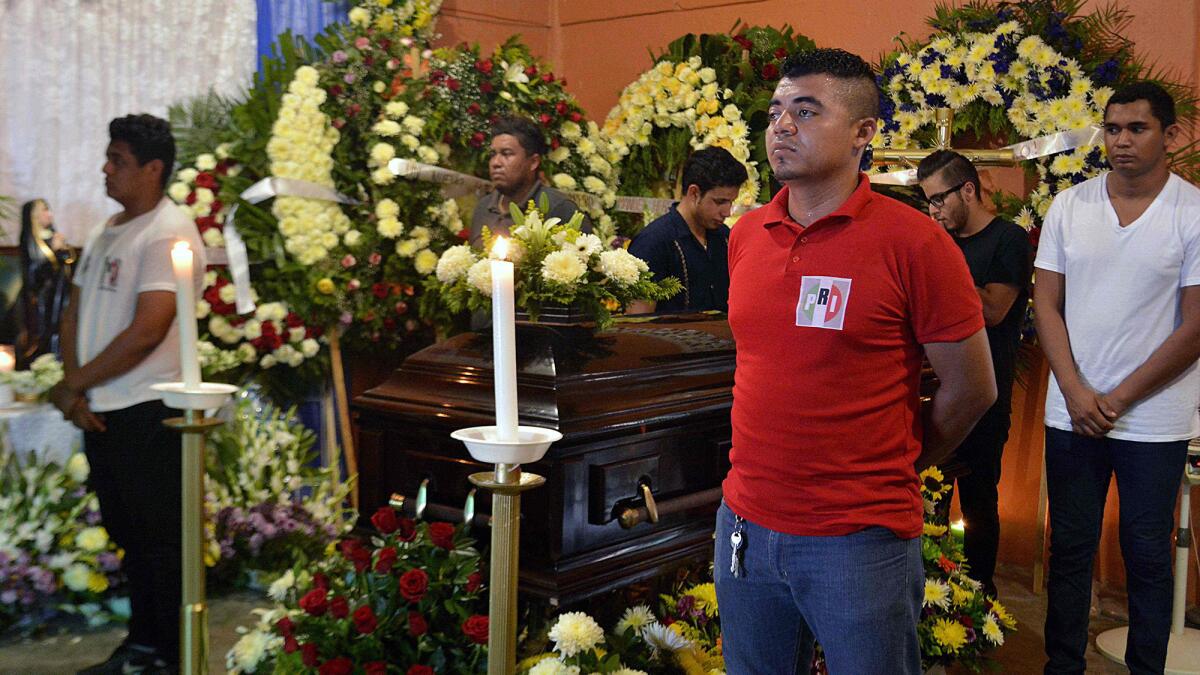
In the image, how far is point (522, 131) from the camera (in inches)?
167

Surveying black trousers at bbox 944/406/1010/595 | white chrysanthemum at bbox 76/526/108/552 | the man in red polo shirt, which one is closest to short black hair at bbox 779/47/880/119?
the man in red polo shirt

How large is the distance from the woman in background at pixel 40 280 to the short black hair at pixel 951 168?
9.56ft

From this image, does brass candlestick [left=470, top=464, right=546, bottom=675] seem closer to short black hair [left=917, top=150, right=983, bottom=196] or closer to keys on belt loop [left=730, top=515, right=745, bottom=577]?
keys on belt loop [left=730, top=515, right=745, bottom=577]

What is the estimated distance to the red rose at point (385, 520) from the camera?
2467 mm

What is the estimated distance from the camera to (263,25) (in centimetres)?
352

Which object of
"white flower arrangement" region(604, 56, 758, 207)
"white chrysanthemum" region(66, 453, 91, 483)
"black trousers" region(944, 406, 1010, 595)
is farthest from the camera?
"white flower arrangement" region(604, 56, 758, 207)

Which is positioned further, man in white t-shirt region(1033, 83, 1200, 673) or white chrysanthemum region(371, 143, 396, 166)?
white chrysanthemum region(371, 143, 396, 166)

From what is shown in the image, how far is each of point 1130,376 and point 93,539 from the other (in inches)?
109

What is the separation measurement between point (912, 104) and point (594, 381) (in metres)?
2.96

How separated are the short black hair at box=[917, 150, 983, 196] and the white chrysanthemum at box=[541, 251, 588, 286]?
6.30 feet

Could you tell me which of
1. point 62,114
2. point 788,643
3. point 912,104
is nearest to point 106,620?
point 62,114

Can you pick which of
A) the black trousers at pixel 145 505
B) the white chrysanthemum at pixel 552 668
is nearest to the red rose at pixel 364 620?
the white chrysanthemum at pixel 552 668

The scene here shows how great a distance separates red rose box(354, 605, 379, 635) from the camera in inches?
88.9

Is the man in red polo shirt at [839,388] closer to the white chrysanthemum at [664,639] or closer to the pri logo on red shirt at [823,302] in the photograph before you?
the pri logo on red shirt at [823,302]
